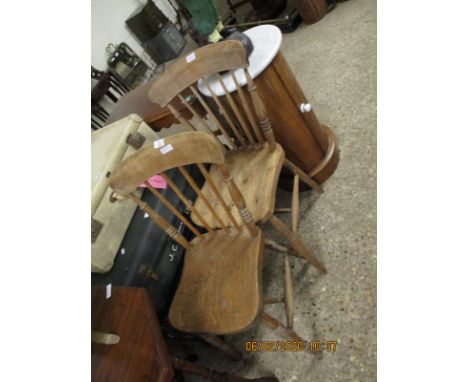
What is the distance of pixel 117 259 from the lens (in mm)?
1565

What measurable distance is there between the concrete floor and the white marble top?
87 cm

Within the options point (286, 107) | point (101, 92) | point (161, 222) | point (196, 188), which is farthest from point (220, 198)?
point (101, 92)

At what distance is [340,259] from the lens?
5.29 ft

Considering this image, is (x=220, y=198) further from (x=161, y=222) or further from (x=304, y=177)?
(x=304, y=177)

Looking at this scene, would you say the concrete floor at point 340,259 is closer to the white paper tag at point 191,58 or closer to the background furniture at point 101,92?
the white paper tag at point 191,58

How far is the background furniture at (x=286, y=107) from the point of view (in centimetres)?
140

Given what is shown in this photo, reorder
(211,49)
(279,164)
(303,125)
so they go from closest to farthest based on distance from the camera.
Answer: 1. (211,49)
2. (279,164)
3. (303,125)

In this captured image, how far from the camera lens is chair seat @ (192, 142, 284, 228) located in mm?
1289

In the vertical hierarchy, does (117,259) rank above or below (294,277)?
above

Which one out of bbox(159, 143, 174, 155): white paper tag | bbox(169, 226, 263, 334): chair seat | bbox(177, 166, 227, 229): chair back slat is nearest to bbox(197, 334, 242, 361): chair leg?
bbox(169, 226, 263, 334): chair seat
